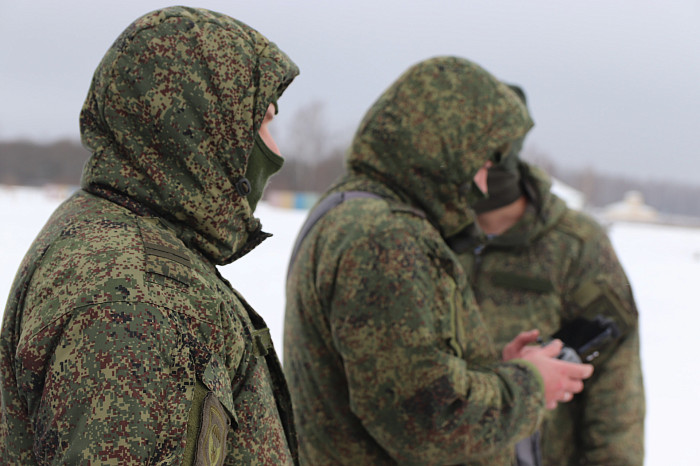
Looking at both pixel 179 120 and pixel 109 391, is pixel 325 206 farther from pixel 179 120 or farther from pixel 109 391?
pixel 109 391

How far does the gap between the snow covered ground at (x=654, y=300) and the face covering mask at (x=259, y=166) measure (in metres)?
4.53

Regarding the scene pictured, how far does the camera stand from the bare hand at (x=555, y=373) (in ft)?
6.89

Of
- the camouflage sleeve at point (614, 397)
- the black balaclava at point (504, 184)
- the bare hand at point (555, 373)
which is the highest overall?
the black balaclava at point (504, 184)

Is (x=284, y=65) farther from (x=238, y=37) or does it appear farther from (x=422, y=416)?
(x=422, y=416)

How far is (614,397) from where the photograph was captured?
283 centimetres

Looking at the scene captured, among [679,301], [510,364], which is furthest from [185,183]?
[679,301]

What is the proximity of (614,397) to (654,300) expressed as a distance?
8.89 m

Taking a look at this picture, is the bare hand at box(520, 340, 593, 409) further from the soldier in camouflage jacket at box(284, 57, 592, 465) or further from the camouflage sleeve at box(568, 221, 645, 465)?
the camouflage sleeve at box(568, 221, 645, 465)

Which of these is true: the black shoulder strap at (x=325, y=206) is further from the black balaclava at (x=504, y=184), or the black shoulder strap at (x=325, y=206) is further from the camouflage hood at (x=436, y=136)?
the black balaclava at (x=504, y=184)

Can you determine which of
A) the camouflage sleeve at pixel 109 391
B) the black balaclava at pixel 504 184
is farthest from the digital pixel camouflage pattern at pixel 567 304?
the camouflage sleeve at pixel 109 391

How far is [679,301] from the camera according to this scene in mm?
10836

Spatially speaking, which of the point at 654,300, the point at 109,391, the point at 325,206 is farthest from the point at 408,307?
the point at 654,300

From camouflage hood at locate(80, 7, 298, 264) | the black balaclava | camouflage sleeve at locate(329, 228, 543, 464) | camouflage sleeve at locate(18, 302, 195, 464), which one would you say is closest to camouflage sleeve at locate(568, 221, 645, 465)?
the black balaclava

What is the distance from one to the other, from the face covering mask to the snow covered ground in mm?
4527
